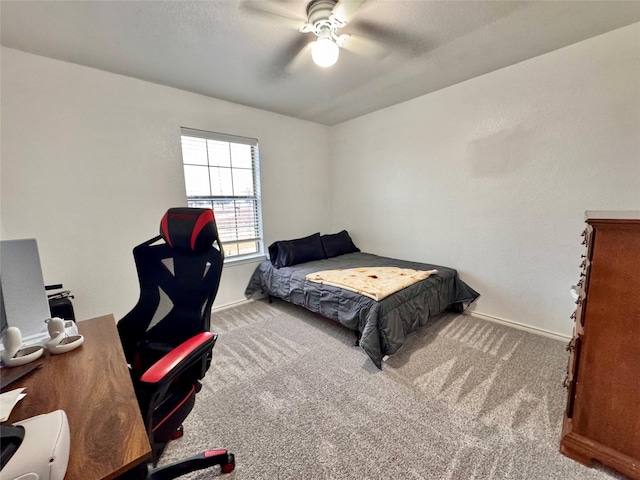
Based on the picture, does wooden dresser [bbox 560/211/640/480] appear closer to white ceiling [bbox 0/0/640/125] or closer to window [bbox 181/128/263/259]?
white ceiling [bbox 0/0/640/125]

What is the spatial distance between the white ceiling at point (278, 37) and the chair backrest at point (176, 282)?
140cm

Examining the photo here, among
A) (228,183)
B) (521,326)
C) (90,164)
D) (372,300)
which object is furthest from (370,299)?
(90,164)

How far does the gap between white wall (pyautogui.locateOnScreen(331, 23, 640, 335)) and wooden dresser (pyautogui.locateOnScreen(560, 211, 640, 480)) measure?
127 centimetres

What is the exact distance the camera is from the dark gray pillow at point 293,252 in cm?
331

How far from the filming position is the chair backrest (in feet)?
4.38

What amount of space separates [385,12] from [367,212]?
7.96ft

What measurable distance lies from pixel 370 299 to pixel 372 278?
452 millimetres

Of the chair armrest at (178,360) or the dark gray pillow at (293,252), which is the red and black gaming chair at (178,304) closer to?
the chair armrest at (178,360)

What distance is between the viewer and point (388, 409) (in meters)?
1.69

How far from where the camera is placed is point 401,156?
339cm

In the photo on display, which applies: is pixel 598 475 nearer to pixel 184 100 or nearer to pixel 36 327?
pixel 36 327

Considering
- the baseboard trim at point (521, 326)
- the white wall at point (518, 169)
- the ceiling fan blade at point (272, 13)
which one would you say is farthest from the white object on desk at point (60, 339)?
the baseboard trim at point (521, 326)

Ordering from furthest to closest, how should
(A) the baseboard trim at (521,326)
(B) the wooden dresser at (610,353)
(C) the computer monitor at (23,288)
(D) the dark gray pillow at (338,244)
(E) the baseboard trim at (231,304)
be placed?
1. (D) the dark gray pillow at (338,244)
2. (E) the baseboard trim at (231,304)
3. (A) the baseboard trim at (521,326)
4. (B) the wooden dresser at (610,353)
5. (C) the computer monitor at (23,288)

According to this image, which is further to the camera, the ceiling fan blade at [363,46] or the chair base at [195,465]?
the ceiling fan blade at [363,46]
